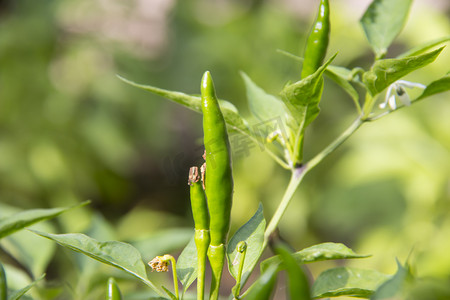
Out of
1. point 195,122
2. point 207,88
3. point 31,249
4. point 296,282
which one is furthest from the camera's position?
point 195,122

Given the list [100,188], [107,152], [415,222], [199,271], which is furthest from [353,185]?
[199,271]

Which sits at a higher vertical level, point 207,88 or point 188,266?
point 207,88

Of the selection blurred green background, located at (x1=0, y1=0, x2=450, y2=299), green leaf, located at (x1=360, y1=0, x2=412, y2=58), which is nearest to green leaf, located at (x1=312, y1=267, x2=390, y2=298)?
green leaf, located at (x1=360, y1=0, x2=412, y2=58)

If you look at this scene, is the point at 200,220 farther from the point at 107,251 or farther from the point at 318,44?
the point at 318,44

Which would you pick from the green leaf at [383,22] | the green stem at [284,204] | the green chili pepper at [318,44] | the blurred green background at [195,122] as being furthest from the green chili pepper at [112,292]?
the blurred green background at [195,122]

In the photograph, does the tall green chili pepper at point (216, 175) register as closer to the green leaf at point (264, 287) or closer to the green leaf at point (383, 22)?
the green leaf at point (264, 287)

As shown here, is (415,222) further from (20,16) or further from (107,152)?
(20,16)

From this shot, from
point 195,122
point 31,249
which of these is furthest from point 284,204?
point 195,122
